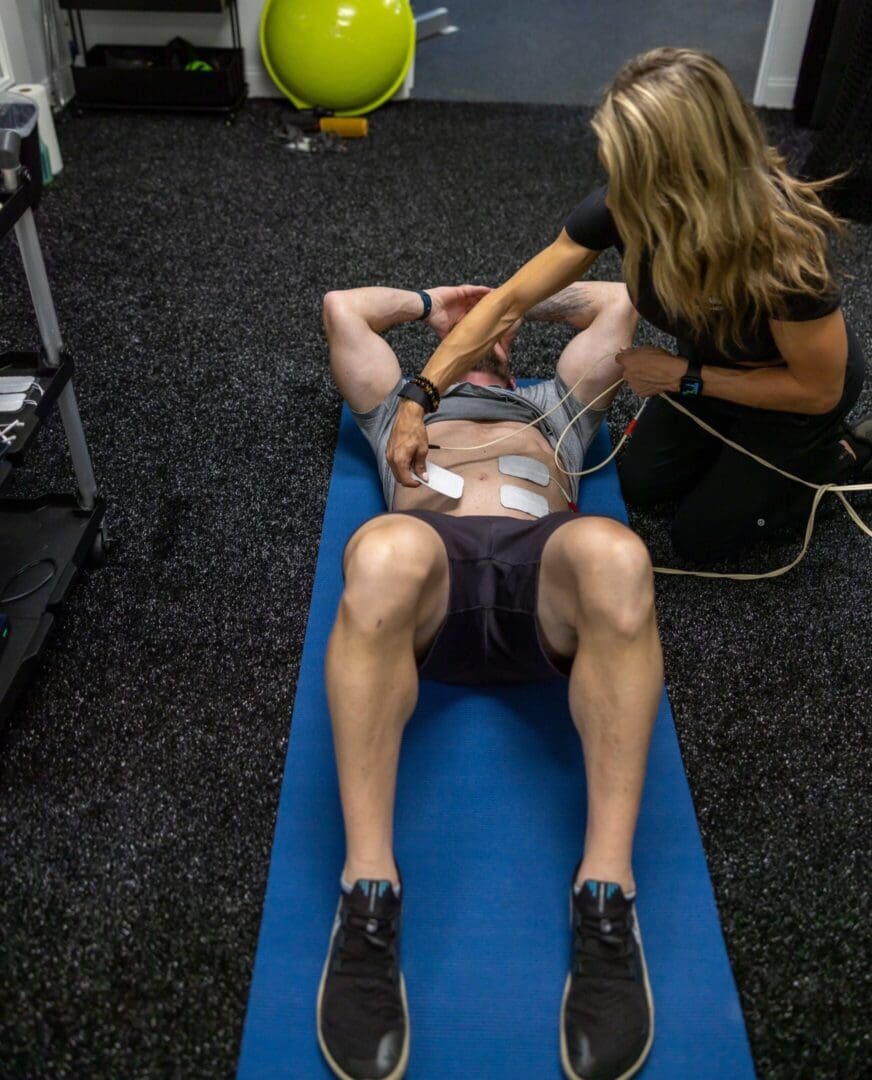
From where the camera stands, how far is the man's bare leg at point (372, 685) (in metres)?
1.31

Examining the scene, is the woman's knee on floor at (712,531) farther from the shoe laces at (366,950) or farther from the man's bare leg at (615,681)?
the shoe laces at (366,950)

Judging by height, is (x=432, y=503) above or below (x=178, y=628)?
above

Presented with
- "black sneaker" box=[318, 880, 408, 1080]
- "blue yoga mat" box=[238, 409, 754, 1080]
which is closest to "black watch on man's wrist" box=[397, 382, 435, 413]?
"blue yoga mat" box=[238, 409, 754, 1080]

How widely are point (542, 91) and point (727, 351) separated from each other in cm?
300

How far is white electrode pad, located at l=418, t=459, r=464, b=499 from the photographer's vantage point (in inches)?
67.2

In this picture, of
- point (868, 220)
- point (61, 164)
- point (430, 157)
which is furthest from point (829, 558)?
point (61, 164)

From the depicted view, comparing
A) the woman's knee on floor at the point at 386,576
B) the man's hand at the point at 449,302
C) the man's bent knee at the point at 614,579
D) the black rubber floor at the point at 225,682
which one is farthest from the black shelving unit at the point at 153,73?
the man's bent knee at the point at 614,579

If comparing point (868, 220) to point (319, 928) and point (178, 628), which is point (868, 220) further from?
point (319, 928)

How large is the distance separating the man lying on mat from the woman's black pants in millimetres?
489

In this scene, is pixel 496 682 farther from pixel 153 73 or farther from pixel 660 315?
pixel 153 73

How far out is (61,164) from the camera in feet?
11.4

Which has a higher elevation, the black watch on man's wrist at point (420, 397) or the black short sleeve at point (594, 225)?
the black short sleeve at point (594, 225)

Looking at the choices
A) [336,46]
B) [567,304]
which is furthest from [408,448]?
[336,46]

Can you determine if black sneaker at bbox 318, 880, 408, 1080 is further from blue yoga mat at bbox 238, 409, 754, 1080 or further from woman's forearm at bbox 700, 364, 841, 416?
woman's forearm at bbox 700, 364, 841, 416
